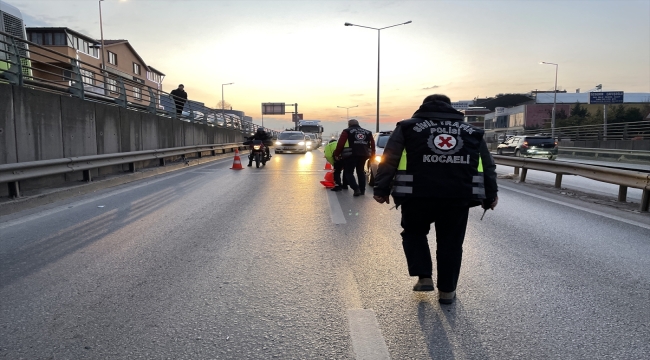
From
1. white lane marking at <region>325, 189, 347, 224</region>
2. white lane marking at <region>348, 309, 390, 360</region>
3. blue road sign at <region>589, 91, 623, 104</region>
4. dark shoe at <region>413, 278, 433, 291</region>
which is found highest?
blue road sign at <region>589, 91, 623, 104</region>

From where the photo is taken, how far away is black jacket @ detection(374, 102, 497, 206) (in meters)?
3.46

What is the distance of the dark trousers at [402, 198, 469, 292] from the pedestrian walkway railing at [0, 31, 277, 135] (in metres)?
8.75

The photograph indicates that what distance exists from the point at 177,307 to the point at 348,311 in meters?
1.33

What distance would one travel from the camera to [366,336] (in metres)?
3.01

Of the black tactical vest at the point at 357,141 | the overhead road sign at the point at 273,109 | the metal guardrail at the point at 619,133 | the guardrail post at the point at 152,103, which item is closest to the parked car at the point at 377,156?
the black tactical vest at the point at 357,141

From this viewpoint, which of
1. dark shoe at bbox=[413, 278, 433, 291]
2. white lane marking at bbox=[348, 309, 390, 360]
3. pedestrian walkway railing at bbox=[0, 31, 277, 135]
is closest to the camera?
white lane marking at bbox=[348, 309, 390, 360]

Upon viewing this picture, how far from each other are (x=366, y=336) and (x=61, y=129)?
979 cm

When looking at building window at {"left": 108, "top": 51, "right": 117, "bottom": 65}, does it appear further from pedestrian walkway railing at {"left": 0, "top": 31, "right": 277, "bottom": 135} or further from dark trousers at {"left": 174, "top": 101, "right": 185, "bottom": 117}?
dark trousers at {"left": 174, "top": 101, "right": 185, "bottom": 117}

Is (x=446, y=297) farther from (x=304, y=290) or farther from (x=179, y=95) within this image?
(x=179, y=95)

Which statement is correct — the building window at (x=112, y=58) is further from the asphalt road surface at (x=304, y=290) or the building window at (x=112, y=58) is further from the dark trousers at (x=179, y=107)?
the asphalt road surface at (x=304, y=290)

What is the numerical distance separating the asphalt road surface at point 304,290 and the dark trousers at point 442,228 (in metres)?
0.26

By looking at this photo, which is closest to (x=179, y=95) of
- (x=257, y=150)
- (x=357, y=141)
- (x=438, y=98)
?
(x=257, y=150)

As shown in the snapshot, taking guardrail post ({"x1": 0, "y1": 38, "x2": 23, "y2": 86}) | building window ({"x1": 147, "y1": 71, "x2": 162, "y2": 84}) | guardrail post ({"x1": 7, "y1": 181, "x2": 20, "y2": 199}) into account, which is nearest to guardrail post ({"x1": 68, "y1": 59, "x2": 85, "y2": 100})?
guardrail post ({"x1": 0, "y1": 38, "x2": 23, "y2": 86})

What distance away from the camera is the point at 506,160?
1478 cm
